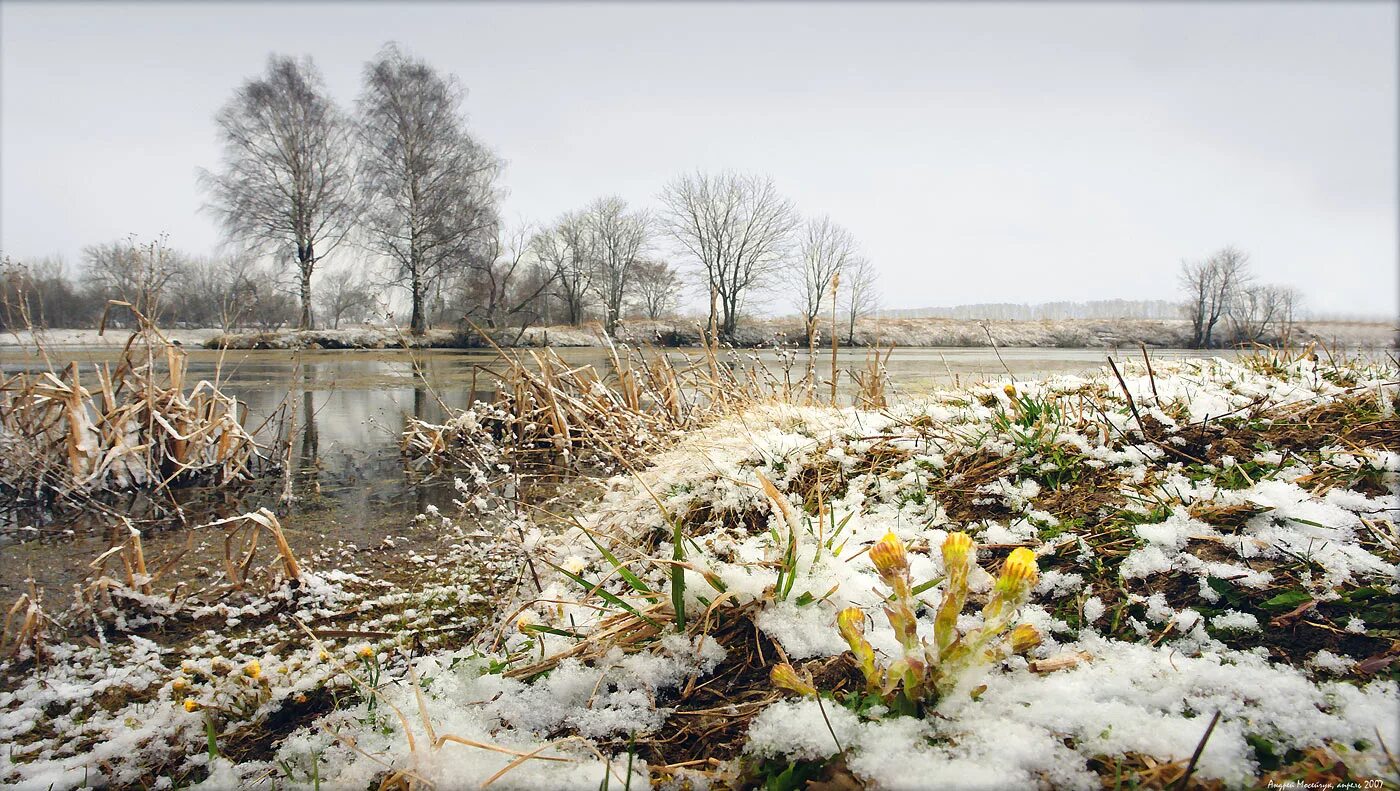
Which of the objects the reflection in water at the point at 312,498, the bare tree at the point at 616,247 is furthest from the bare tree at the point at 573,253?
the reflection in water at the point at 312,498

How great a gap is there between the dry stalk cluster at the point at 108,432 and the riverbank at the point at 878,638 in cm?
231

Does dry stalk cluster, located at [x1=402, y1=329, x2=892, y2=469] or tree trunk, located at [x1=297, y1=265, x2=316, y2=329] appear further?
tree trunk, located at [x1=297, y1=265, x2=316, y2=329]

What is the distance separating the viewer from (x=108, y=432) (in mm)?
4289

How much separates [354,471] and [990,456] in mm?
5045

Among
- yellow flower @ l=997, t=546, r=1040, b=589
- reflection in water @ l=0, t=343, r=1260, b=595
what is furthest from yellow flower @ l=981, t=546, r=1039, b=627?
reflection in water @ l=0, t=343, r=1260, b=595

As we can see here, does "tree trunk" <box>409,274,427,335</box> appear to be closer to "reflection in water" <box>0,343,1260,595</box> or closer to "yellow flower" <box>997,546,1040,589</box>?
"reflection in water" <box>0,343,1260,595</box>

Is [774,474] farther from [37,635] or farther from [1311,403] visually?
[37,635]

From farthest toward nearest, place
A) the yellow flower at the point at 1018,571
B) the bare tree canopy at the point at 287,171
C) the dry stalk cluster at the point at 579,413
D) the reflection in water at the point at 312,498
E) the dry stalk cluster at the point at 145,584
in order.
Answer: the bare tree canopy at the point at 287,171
the dry stalk cluster at the point at 579,413
the reflection in water at the point at 312,498
the dry stalk cluster at the point at 145,584
the yellow flower at the point at 1018,571

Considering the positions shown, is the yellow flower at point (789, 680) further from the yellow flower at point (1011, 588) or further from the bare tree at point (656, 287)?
the bare tree at point (656, 287)

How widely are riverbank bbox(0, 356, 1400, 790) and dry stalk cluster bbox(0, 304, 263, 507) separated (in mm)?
2310

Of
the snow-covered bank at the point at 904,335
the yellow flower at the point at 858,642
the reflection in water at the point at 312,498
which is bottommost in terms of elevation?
the reflection in water at the point at 312,498

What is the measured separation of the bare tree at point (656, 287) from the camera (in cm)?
3828

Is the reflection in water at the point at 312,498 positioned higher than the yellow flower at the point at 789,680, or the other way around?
the yellow flower at the point at 789,680

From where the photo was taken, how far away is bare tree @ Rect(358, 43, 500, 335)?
2597 centimetres
